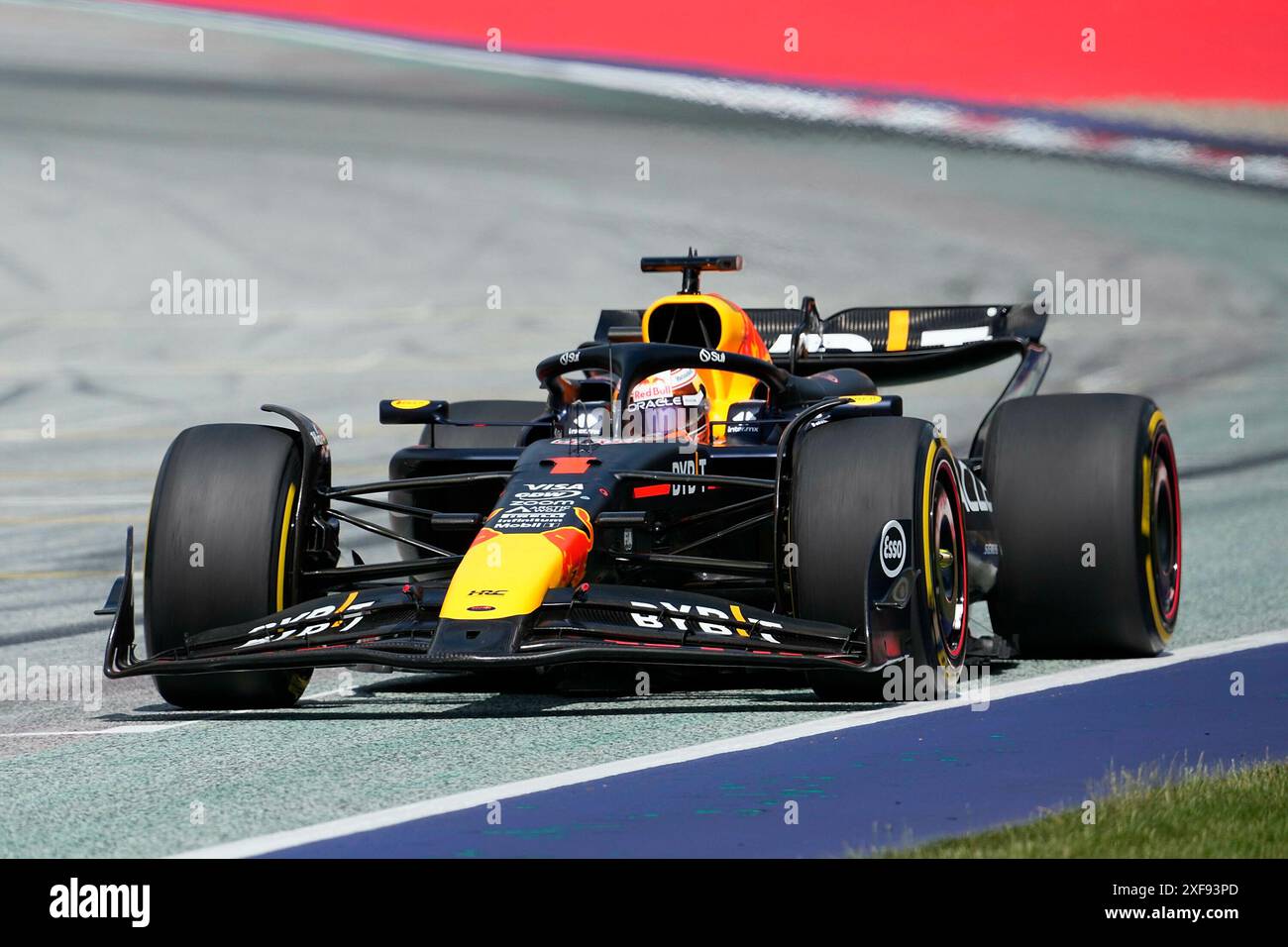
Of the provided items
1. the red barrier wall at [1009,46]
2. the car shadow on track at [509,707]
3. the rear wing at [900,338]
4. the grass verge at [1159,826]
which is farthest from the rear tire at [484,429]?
the red barrier wall at [1009,46]

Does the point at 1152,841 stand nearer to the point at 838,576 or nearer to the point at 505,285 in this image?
the point at 838,576

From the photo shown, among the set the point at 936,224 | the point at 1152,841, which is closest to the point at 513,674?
the point at 1152,841

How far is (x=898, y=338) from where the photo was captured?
12.1 m

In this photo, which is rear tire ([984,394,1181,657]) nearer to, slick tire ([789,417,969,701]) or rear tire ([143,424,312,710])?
slick tire ([789,417,969,701])

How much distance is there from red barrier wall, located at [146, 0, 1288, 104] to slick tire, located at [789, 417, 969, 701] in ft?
61.6

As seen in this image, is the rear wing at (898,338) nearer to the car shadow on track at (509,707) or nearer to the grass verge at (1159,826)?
the car shadow on track at (509,707)

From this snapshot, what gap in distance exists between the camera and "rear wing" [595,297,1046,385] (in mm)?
11820

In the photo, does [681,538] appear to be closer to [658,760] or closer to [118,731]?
[658,760]

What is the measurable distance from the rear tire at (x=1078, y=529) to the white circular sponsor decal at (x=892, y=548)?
5.89 feet

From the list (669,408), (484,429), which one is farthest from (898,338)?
(669,408)

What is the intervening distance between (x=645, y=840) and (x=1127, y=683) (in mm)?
3593

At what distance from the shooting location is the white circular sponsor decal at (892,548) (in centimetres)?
769

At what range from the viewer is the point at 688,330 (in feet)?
33.3

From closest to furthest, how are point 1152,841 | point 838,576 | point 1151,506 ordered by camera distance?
1. point 1152,841
2. point 838,576
3. point 1151,506
